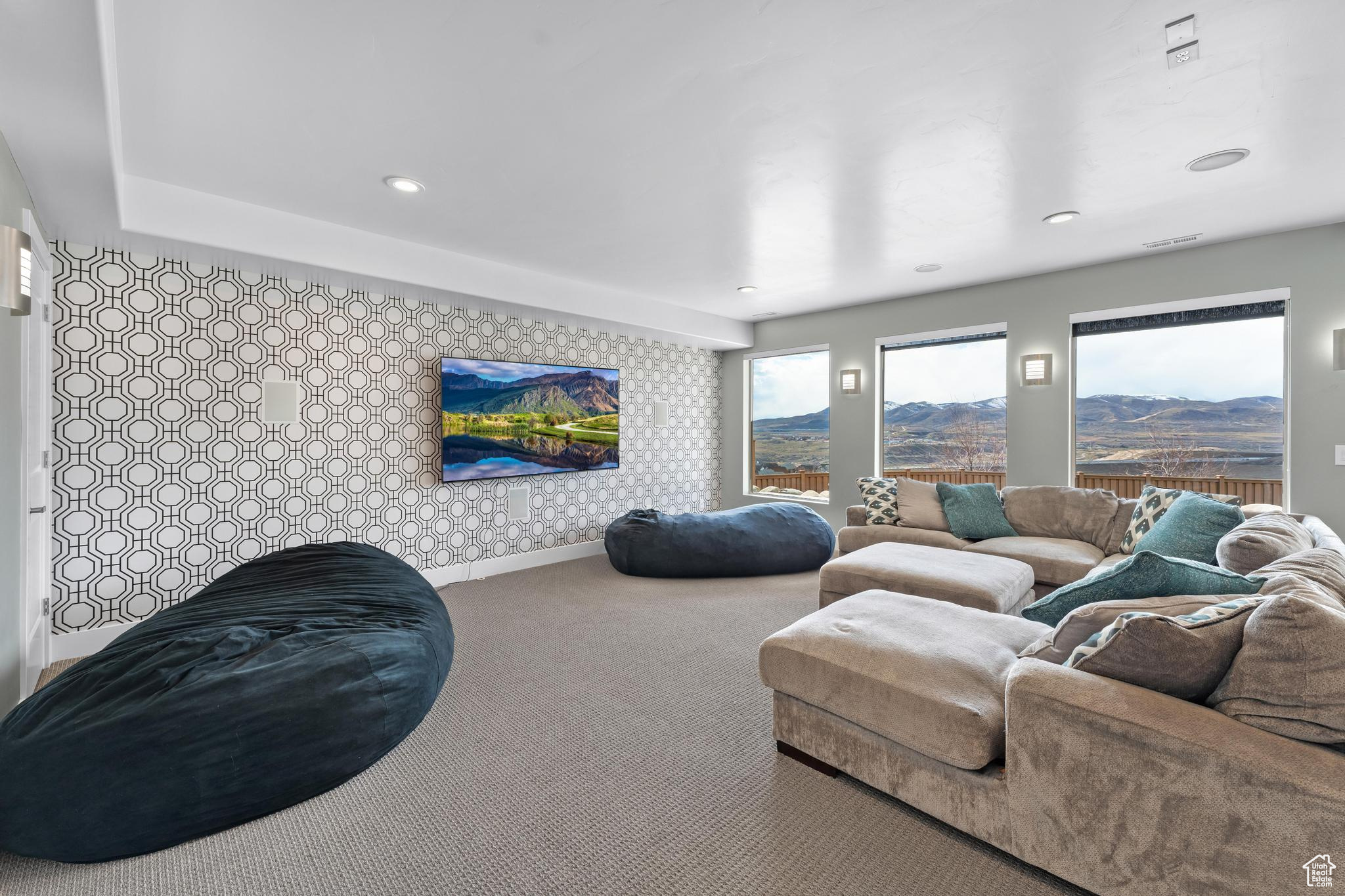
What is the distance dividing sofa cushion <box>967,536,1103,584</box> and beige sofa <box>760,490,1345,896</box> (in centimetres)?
164

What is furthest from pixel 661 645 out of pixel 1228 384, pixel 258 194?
pixel 1228 384

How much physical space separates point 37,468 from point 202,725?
2.13 m

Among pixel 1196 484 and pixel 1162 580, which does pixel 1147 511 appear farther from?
pixel 1162 580

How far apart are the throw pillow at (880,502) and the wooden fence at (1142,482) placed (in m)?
1.00

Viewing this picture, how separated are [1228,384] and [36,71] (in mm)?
6396

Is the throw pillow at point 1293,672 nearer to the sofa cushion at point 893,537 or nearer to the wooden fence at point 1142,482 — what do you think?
the sofa cushion at point 893,537

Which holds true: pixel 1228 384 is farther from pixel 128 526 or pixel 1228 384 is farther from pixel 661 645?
pixel 128 526

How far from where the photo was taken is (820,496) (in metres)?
6.35

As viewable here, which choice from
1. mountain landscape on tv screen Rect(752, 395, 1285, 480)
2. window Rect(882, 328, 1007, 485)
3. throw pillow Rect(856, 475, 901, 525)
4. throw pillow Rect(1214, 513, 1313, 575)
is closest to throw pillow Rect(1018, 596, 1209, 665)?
throw pillow Rect(1214, 513, 1313, 575)

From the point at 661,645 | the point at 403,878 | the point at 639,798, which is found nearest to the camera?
the point at 403,878

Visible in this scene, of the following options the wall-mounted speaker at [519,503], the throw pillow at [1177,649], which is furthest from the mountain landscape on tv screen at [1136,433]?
the throw pillow at [1177,649]

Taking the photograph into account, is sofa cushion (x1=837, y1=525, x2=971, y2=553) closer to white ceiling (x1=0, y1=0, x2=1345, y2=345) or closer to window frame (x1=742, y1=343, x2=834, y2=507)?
window frame (x1=742, y1=343, x2=834, y2=507)

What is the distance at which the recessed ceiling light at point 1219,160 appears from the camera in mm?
2660

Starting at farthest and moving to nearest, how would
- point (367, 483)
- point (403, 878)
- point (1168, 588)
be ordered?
point (367, 483) < point (1168, 588) < point (403, 878)
